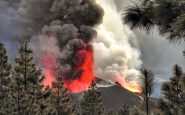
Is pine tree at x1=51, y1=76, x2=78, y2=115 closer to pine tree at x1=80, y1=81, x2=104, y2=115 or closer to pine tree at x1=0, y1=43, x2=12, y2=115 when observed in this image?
pine tree at x1=80, y1=81, x2=104, y2=115

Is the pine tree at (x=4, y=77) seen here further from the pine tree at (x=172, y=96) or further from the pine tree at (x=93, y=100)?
the pine tree at (x=172, y=96)

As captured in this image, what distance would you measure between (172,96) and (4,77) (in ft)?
127

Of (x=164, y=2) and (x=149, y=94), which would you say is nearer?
(x=164, y=2)

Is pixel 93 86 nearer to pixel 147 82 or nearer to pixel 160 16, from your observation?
pixel 147 82

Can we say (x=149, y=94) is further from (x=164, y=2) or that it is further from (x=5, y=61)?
(x=5, y=61)

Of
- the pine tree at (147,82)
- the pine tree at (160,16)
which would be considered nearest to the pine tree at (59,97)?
the pine tree at (147,82)

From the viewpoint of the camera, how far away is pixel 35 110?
6000 cm

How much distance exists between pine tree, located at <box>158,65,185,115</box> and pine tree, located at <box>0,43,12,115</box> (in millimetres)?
35960

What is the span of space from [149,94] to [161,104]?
5.52m

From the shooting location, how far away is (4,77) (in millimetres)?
59062

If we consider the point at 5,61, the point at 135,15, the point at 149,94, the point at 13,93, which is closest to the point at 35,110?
the point at 13,93

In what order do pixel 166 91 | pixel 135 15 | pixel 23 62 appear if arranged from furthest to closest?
pixel 23 62, pixel 166 91, pixel 135 15

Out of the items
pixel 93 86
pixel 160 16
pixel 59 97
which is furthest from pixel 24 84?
pixel 160 16

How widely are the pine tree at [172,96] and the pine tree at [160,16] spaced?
1059 centimetres
